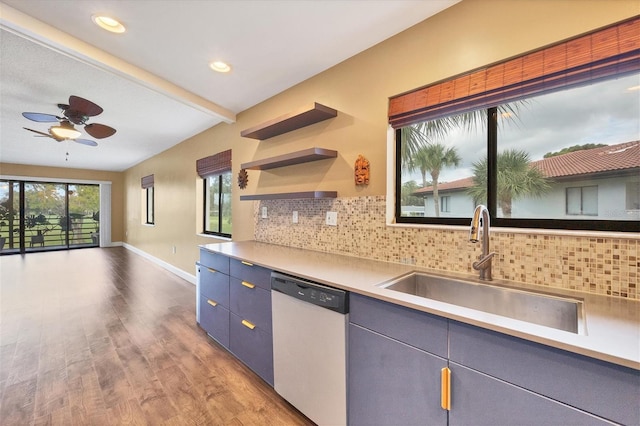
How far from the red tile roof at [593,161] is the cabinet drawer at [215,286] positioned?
2.32 metres

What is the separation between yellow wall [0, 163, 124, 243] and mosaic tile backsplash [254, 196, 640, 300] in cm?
850

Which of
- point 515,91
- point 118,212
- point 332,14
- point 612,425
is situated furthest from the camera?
point 118,212

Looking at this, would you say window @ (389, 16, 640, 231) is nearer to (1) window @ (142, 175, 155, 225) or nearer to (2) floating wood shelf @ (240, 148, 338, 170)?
(2) floating wood shelf @ (240, 148, 338, 170)

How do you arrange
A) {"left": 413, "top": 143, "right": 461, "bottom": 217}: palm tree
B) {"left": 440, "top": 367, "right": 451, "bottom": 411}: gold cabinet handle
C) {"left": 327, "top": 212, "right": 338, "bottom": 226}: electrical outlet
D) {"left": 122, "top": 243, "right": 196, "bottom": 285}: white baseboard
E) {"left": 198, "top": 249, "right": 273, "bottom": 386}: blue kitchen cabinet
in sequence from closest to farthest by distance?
1. {"left": 440, "top": 367, "right": 451, "bottom": 411}: gold cabinet handle
2. {"left": 413, "top": 143, "right": 461, "bottom": 217}: palm tree
3. {"left": 198, "top": 249, "right": 273, "bottom": 386}: blue kitchen cabinet
4. {"left": 327, "top": 212, "right": 338, "bottom": 226}: electrical outlet
5. {"left": 122, "top": 243, "right": 196, "bottom": 285}: white baseboard

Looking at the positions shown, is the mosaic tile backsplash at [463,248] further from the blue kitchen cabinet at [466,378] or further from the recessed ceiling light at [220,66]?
the recessed ceiling light at [220,66]

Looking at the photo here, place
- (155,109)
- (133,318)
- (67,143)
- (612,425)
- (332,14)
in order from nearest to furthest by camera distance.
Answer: (612,425) < (332,14) < (133,318) < (155,109) < (67,143)

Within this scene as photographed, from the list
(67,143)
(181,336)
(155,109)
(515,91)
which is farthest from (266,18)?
(67,143)

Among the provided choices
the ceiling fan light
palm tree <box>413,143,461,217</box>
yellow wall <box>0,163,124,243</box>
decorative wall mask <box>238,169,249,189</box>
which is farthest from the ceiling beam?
yellow wall <box>0,163,124,243</box>

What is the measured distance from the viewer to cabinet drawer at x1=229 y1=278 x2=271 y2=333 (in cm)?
190

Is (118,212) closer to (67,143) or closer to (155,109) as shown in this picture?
(67,143)

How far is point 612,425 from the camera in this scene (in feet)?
2.42

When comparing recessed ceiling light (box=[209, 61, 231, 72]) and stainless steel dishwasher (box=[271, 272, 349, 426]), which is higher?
recessed ceiling light (box=[209, 61, 231, 72])

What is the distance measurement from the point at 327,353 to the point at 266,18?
6.98ft

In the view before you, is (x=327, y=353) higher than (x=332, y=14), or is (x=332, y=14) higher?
(x=332, y=14)
